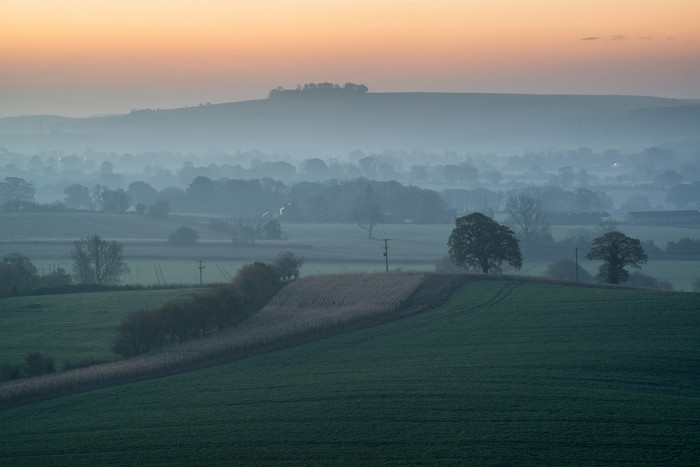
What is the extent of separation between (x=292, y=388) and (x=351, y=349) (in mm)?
7054

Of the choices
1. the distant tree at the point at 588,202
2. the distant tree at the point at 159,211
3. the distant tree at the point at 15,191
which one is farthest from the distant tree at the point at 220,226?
the distant tree at the point at 588,202

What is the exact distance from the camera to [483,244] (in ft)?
183

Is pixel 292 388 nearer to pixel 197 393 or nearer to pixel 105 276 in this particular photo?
pixel 197 393

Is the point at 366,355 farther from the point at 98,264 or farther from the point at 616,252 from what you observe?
the point at 98,264

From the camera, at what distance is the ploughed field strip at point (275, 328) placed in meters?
32.6

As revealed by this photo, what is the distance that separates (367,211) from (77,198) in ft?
165

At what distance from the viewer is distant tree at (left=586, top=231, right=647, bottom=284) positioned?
174 feet

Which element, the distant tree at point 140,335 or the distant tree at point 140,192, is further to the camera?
the distant tree at point 140,192

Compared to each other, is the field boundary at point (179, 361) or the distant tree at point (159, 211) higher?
the distant tree at point (159, 211)

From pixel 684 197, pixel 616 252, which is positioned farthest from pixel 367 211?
pixel 684 197

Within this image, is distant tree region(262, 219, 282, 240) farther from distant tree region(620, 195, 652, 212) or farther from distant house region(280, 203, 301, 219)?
distant tree region(620, 195, 652, 212)

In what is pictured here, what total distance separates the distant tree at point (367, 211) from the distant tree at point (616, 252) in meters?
46.0

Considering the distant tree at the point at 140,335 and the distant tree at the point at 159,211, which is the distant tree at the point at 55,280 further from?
the distant tree at the point at 159,211

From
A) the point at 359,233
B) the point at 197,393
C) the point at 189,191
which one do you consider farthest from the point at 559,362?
the point at 189,191
